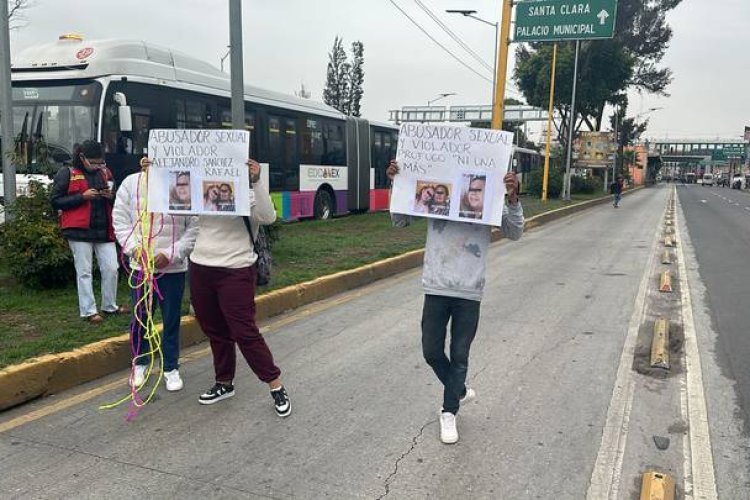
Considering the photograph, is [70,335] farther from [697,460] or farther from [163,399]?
[697,460]

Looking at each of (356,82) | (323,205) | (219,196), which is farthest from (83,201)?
(356,82)

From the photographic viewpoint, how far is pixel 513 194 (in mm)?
3572

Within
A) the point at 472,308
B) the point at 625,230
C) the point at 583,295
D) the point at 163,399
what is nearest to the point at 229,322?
the point at 163,399

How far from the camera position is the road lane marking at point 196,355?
4.04 m

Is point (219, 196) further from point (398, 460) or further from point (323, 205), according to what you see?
point (323, 205)

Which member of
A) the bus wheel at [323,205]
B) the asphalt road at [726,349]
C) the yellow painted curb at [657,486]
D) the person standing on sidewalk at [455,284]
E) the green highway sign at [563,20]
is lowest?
the asphalt road at [726,349]

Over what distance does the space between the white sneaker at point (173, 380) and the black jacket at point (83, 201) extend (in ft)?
5.69

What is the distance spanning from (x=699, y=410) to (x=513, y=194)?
84.9 inches

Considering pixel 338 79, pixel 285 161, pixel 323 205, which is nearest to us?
pixel 285 161

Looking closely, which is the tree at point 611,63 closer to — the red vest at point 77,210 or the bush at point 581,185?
the bush at point 581,185

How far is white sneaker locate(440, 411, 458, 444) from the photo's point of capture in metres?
3.70

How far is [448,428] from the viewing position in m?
3.74

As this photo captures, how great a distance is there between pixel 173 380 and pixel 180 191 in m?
1.40

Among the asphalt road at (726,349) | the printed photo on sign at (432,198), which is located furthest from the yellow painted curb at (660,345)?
the printed photo on sign at (432,198)
